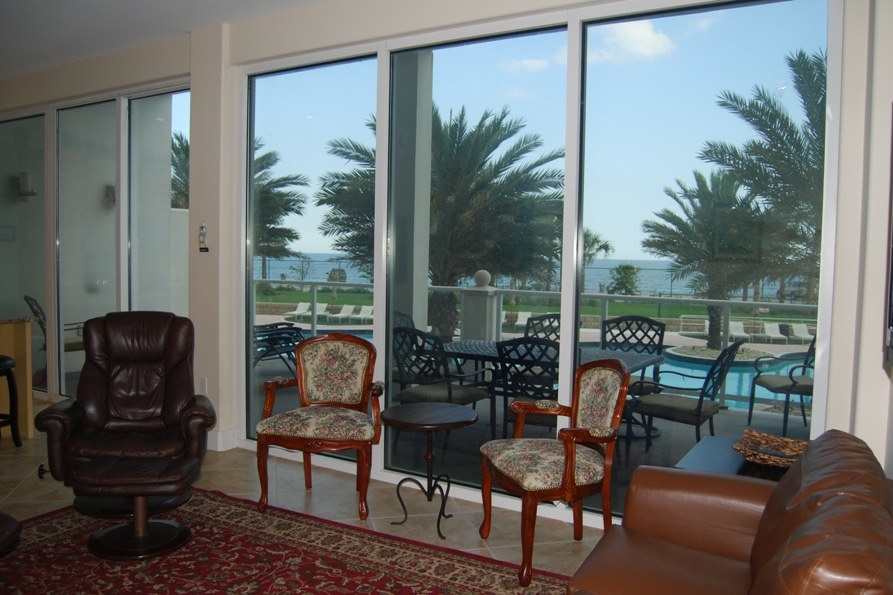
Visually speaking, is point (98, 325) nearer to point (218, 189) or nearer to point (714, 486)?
point (218, 189)

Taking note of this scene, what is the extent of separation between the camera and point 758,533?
205cm

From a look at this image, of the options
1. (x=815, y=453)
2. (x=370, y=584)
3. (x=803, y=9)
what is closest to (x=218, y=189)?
(x=370, y=584)

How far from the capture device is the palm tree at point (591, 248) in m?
3.43

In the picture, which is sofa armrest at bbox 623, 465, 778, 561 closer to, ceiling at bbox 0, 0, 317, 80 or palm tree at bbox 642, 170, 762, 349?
palm tree at bbox 642, 170, 762, 349

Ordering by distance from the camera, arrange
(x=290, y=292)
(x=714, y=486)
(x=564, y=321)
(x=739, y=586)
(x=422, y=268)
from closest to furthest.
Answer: (x=739, y=586) → (x=714, y=486) → (x=564, y=321) → (x=422, y=268) → (x=290, y=292)

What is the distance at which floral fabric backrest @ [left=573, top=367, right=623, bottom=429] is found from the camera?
3.13m

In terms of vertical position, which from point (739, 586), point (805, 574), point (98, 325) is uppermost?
point (98, 325)

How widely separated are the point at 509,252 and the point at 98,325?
233cm

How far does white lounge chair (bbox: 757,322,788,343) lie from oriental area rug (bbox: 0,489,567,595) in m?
1.45

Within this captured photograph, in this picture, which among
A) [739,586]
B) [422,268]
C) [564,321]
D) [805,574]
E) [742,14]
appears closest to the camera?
[805,574]

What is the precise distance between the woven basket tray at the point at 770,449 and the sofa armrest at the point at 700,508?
1.14ft

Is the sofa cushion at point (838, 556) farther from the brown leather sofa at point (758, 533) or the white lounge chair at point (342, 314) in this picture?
the white lounge chair at point (342, 314)

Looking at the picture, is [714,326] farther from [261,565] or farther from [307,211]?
[307,211]

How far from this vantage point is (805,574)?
1270 millimetres
